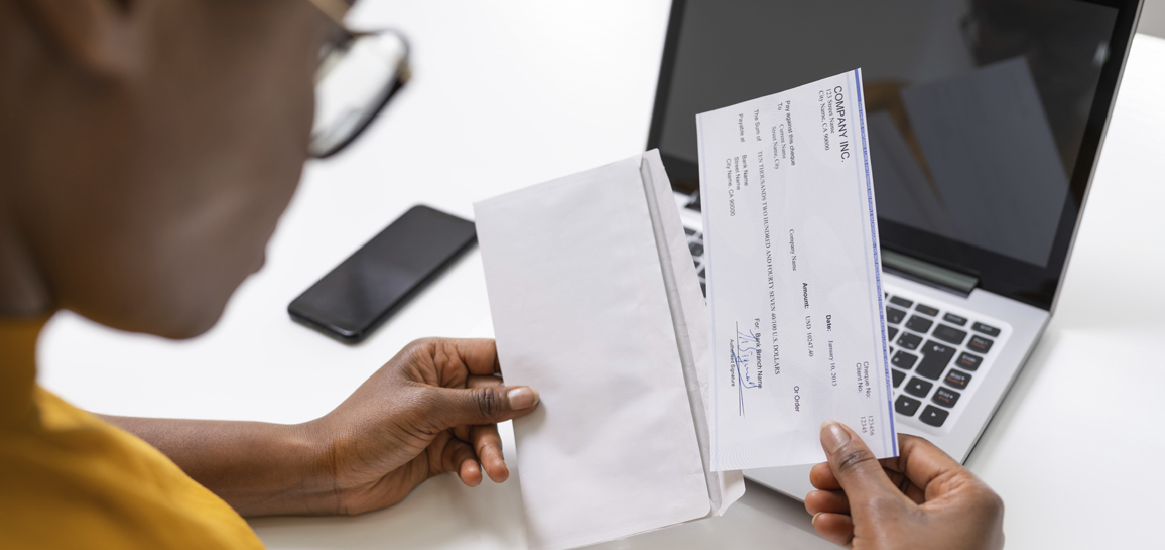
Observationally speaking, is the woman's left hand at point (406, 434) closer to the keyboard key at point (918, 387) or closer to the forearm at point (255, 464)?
the forearm at point (255, 464)

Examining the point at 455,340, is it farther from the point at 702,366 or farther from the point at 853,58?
the point at 853,58

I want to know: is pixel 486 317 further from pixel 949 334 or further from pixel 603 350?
pixel 949 334

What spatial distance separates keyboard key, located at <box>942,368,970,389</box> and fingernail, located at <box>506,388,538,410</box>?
338 mm

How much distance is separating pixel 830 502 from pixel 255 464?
426 millimetres

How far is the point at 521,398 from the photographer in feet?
2.00

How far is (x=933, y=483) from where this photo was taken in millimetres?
532

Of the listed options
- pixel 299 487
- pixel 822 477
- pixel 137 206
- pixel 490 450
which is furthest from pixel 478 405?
pixel 137 206

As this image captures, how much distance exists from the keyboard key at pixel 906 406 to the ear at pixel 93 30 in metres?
0.58

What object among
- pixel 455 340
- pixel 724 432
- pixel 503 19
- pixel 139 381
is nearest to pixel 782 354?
pixel 724 432

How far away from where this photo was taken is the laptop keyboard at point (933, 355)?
25.8 inches

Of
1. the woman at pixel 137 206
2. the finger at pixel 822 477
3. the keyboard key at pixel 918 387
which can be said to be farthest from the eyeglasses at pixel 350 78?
the keyboard key at pixel 918 387

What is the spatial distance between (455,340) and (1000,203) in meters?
0.49

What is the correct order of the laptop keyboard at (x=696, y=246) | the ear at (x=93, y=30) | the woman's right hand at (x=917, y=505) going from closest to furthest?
the ear at (x=93, y=30)
the woman's right hand at (x=917, y=505)
the laptop keyboard at (x=696, y=246)

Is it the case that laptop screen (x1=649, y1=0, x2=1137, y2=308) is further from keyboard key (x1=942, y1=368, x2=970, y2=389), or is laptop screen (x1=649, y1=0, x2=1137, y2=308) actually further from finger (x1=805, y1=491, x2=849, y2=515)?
finger (x1=805, y1=491, x2=849, y2=515)
